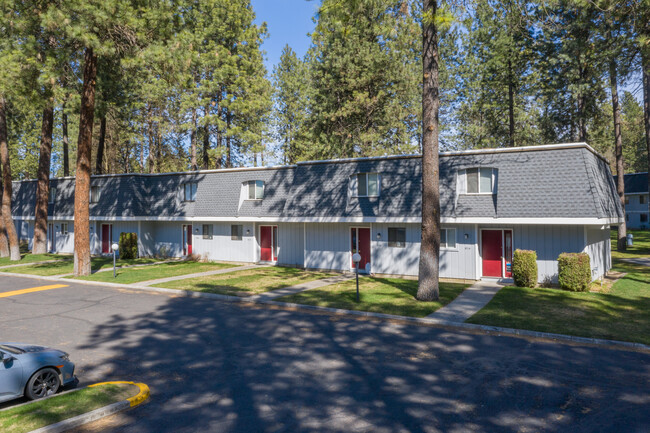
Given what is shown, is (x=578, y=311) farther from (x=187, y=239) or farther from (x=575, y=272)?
(x=187, y=239)

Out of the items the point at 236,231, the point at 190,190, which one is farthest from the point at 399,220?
the point at 190,190

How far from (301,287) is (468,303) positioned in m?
6.94

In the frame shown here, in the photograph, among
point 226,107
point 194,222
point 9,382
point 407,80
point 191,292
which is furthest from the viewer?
point 226,107

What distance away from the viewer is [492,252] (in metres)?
18.6

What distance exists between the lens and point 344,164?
22.0m

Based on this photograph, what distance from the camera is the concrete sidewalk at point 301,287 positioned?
1559 cm

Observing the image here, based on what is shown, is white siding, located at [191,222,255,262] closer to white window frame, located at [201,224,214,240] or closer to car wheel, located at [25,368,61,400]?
white window frame, located at [201,224,214,240]

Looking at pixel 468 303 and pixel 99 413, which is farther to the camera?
pixel 468 303

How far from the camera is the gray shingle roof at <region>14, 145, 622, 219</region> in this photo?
16.5 metres

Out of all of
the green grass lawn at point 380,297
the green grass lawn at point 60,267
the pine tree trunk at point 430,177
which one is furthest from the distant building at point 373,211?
the pine tree trunk at point 430,177

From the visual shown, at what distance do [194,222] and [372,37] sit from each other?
70.4 feet

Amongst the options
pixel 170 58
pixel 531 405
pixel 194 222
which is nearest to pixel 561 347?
pixel 531 405

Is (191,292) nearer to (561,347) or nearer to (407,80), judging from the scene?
(561,347)

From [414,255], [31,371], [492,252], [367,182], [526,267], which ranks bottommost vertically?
[31,371]
